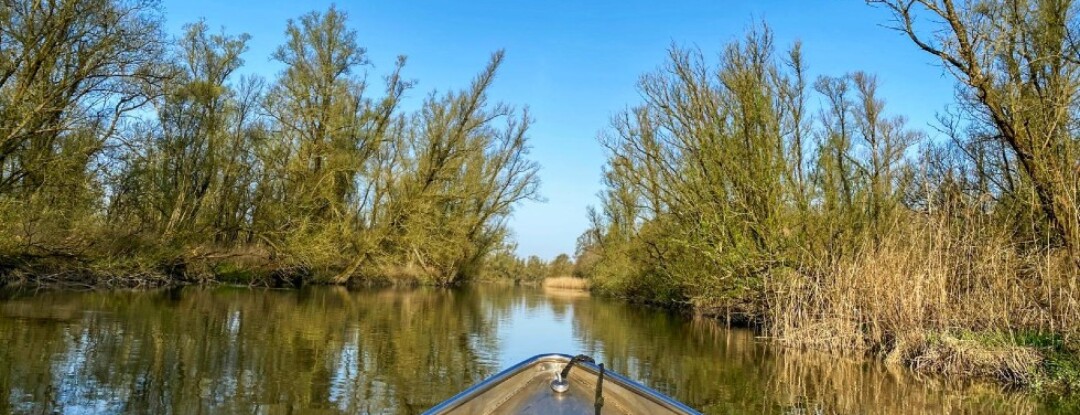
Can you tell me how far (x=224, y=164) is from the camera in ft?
77.9

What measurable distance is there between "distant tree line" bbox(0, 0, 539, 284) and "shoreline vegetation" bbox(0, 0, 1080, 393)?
0.23 feet

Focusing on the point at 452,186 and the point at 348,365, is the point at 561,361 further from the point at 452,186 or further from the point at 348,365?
the point at 452,186

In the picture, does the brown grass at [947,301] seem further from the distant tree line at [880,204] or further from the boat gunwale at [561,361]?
the boat gunwale at [561,361]

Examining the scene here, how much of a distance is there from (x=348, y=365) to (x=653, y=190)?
36.9 ft

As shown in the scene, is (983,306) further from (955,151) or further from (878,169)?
(878,169)

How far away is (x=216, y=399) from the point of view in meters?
5.77

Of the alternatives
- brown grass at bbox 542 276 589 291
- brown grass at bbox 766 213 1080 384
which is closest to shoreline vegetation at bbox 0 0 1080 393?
brown grass at bbox 766 213 1080 384

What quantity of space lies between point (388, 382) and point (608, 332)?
7.46m

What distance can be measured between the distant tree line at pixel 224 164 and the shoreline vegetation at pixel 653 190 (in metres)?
0.07

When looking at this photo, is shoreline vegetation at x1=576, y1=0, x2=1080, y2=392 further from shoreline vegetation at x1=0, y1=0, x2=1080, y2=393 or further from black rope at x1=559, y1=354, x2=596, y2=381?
black rope at x1=559, y1=354, x2=596, y2=381

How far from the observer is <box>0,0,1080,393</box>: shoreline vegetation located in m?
9.27

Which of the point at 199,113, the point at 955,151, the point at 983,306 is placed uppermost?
the point at 199,113

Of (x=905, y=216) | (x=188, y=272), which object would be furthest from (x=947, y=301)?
(x=188, y=272)

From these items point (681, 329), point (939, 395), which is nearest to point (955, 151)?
point (681, 329)
